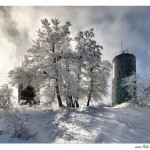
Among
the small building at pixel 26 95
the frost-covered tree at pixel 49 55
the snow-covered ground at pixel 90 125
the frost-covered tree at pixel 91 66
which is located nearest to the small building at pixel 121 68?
the small building at pixel 26 95

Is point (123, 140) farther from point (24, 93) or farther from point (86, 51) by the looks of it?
point (24, 93)

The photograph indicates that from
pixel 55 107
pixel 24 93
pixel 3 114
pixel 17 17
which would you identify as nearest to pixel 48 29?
pixel 55 107

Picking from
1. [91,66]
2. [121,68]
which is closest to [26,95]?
[91,66]

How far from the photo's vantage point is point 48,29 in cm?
2794

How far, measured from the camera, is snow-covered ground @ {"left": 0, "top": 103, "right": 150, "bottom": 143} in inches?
699

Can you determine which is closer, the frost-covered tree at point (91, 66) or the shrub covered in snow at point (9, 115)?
the shrub covered in snow at point (9, 115)

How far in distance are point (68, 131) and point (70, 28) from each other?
35.1 ft

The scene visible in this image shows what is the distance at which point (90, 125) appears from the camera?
20.5 meters

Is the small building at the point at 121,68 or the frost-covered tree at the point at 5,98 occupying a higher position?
the small building at the point at 121,68

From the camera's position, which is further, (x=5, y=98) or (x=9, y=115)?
(x=9, y=115)

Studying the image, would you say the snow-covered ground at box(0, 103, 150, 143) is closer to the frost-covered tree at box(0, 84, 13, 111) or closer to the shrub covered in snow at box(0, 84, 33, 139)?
the shrub covered in snow at box(0, 84, 33, 139)

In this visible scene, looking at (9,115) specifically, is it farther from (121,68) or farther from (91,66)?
(121,68)

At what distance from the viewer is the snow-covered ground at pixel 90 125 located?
17750mm

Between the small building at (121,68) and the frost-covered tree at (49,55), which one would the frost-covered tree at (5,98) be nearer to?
the frost-covered tree at (49,55)
